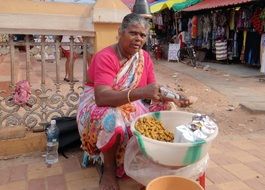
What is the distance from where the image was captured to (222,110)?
5734 millimetres

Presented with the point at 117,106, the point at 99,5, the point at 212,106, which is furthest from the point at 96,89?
the point at 212,106

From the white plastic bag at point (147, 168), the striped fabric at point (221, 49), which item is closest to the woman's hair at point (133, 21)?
the white plastic bag at point (147, 168)

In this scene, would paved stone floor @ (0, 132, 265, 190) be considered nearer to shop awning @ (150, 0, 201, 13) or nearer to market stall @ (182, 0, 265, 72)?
market stall @ (182, 0, 265, 72)

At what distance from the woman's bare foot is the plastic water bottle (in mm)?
700

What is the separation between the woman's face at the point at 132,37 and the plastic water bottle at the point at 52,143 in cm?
110

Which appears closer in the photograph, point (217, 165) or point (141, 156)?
point (141, 156)

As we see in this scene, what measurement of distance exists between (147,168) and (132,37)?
3.24ft

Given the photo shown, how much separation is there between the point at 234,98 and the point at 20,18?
494 centimetres

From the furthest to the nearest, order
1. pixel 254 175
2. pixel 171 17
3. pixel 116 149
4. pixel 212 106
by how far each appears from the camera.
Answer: pixel 171 17 < pixel 212 106 < pixel 254 175 < pixel 116 149

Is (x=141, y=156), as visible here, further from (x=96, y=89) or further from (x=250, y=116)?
(x=250, y=116)

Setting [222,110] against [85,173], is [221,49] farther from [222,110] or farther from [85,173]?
[85,173]

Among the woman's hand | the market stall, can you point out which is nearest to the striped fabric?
the market stall

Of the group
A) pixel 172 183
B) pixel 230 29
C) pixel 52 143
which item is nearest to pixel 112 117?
pixel 172 183

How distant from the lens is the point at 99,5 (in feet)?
10.3
